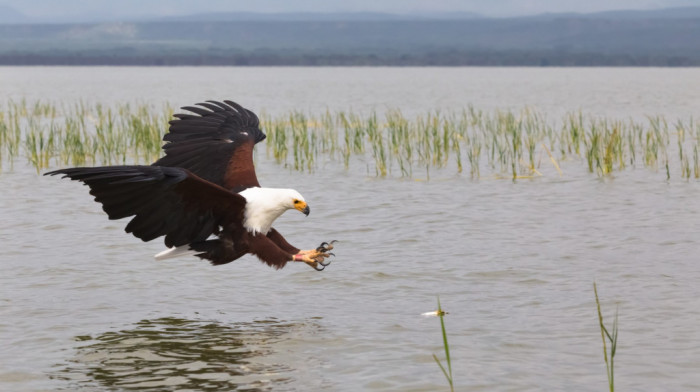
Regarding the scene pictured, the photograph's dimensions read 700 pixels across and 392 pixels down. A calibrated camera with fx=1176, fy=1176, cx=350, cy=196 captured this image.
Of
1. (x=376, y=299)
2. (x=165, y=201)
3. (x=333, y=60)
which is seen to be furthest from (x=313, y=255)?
(x=333, y=60)

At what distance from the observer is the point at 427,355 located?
23.1 feet

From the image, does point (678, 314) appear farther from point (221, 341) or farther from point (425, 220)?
point (425, 220)

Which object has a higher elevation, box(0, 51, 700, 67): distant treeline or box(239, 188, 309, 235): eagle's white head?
box(0, 51, 700, 67): distant treeline

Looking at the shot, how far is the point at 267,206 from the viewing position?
7934 millimetres

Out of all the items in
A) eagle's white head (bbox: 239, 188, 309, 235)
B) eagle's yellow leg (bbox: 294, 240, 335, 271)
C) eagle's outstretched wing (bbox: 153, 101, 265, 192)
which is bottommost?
eagle's yellow leg (bbox: 294, 240, 335, 271)

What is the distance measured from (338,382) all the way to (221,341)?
1.16 metres

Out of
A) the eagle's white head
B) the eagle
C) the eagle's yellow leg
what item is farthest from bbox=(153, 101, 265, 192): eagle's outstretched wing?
the eagle's yellow leg

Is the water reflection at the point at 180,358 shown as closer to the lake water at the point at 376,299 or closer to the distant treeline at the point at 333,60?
the lake water at the point at 376,299

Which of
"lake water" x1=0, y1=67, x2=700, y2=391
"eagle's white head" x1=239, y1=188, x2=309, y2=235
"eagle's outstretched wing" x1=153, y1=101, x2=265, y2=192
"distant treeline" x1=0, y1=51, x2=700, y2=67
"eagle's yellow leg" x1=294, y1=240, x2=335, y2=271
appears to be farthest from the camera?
"distant treeline" x1=0, y1=51, x2=700, y2=67

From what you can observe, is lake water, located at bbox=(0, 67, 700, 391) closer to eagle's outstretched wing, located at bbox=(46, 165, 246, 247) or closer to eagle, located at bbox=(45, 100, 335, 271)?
eagle, located at bbox=(45, 100, 335, 271)

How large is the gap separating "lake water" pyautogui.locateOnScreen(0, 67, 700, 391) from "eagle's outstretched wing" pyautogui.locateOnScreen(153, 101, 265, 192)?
0.89 m

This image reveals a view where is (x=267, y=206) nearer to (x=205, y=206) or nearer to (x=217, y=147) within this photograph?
(x=205, y=206)

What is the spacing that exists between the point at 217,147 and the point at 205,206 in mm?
1288

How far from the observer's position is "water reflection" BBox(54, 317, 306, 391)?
21.5 feet
